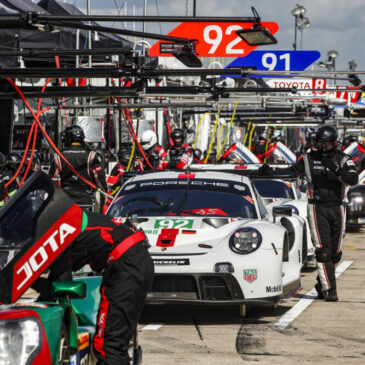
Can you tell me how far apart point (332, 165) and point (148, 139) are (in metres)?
7.14

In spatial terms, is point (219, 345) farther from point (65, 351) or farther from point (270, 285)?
point (65, 351)

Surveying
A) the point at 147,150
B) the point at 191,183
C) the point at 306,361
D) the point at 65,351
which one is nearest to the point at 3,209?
the point at 65,351

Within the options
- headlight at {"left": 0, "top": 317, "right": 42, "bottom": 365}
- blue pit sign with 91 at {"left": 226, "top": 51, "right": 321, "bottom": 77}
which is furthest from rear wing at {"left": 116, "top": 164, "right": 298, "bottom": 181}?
blue pit sign with 91 at {"left": 226, "top": 51, "right": 321, "bottom": 77}

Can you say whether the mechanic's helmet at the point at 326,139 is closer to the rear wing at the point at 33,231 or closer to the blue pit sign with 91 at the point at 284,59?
the rear wing at the point at 33,231

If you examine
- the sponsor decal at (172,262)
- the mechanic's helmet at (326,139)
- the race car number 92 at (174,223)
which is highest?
the mechanic's helmet at (326,139)

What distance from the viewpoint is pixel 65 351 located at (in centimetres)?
414

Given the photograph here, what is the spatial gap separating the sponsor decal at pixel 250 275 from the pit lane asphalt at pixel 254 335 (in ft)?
1.49

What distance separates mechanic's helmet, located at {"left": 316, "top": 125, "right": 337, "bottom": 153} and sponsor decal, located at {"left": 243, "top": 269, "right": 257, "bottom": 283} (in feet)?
8.96

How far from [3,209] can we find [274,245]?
4278 mm

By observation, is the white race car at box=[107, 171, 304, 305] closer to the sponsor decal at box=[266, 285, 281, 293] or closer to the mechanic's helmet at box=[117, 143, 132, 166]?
the sponsor decal at box=[266, 285, 281, 293]

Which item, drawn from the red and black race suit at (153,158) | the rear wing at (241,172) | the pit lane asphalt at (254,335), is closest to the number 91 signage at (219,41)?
the rear wing at (241,172)

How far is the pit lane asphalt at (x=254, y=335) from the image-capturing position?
22.6 feet

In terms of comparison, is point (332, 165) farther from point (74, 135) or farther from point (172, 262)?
point (74, 135)

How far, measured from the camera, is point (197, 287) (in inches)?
320
